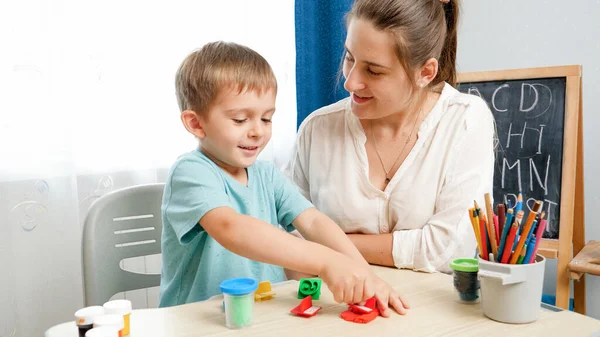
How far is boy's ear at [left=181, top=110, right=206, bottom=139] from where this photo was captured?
110 cm

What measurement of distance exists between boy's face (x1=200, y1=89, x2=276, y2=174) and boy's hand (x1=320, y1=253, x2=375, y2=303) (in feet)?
1.00

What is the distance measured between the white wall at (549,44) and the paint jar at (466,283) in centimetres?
138

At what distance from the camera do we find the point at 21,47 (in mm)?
1521

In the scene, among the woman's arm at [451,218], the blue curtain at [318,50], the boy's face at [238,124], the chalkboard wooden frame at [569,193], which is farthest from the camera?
the blue curtain at [318,50]

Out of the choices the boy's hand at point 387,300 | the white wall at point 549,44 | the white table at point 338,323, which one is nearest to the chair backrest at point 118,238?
the white table at point 338,323

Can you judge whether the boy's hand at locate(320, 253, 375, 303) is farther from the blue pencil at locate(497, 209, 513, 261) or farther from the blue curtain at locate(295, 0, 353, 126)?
the blue curtain at locate(295, 0, 353, 126)

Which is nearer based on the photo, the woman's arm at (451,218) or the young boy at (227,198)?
the young boy at (227,198)

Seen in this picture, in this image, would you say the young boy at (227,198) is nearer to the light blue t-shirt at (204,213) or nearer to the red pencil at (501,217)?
the light blue t-shirt at (204,213)

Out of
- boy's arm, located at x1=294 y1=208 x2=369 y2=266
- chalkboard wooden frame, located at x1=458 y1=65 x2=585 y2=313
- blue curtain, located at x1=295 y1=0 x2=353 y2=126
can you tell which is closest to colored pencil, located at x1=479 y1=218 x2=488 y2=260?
boy's arm, located at x1=294 y1=208 x2=369 y2=266

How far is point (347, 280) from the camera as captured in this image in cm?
87

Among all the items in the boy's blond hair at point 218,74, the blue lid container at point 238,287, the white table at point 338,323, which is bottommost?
the white table at point 338,323

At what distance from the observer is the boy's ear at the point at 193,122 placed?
1101mm

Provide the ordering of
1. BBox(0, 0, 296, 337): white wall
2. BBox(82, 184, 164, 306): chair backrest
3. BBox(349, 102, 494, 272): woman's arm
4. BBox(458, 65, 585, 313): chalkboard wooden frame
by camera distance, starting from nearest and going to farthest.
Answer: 1. BBox(349, 102, 494, 272): woman's arm
2. BBox(82, 184, 164, 306): chair backrest
3. BBox(0, 0, 296, 337): white wall
4. BBox(458, 65, 585, 313): chalkboard wooden frame

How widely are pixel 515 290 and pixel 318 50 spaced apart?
1589 mm
